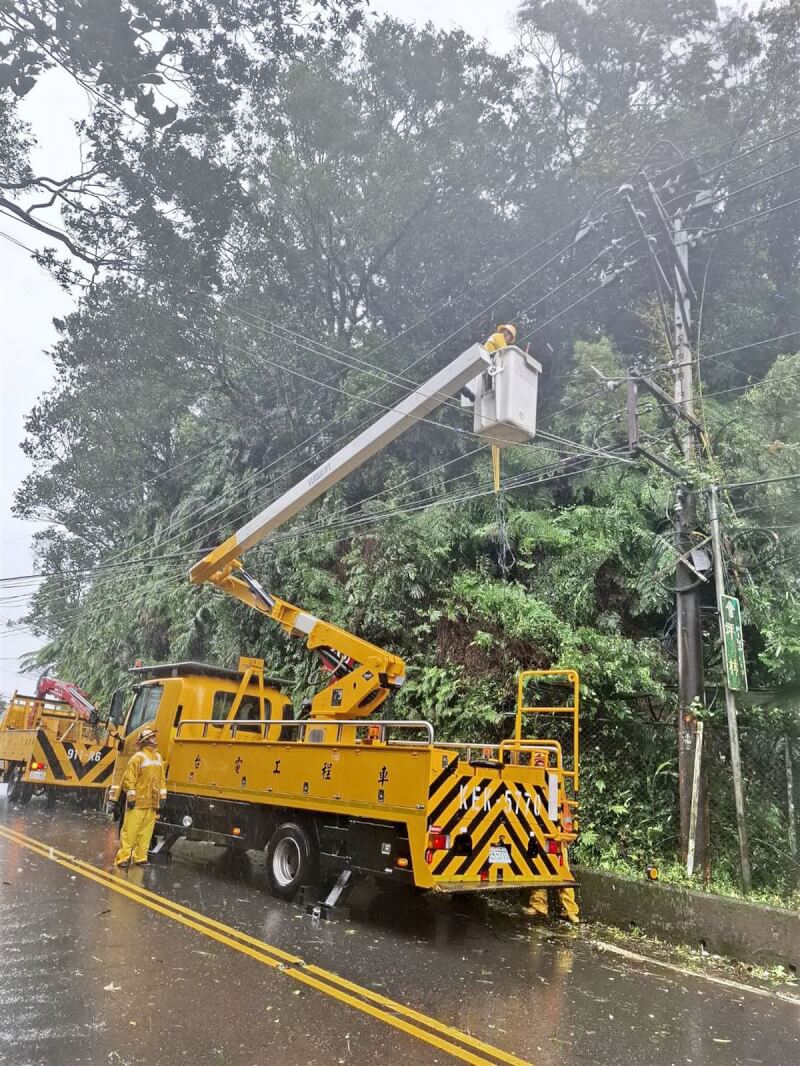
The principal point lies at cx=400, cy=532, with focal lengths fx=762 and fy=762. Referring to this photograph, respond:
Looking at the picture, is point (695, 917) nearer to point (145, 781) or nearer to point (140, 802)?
point (145, 781)

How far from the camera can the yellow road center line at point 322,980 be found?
13.4ft

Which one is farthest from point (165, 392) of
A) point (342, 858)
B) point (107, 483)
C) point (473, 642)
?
point (342, 858)

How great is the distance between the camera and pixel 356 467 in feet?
30.7

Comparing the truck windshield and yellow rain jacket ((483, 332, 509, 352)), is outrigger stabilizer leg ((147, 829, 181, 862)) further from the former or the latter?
yellow rain jacket ((483, 332, 509, 352))

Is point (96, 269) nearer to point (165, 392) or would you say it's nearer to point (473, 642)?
point (473, 642)

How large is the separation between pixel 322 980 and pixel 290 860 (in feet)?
9.95

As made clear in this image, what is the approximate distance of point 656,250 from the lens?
1025 centimetres

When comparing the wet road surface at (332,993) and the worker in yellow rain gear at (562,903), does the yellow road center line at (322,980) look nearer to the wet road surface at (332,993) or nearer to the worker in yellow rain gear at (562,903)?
the wet road surface at (332,993)

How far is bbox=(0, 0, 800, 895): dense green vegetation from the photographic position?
336 inches

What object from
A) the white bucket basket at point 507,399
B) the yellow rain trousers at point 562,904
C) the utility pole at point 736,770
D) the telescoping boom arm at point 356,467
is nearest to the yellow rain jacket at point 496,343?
the telescoping boom arm at point 356,467

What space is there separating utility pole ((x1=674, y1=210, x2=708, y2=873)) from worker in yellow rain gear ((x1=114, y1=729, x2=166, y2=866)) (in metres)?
6.13

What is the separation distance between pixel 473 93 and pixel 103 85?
1289 centimetres

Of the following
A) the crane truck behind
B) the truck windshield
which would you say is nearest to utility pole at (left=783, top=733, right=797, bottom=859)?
the truck windshield

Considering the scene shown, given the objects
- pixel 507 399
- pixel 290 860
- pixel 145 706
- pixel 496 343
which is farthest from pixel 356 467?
pixel 145 706
